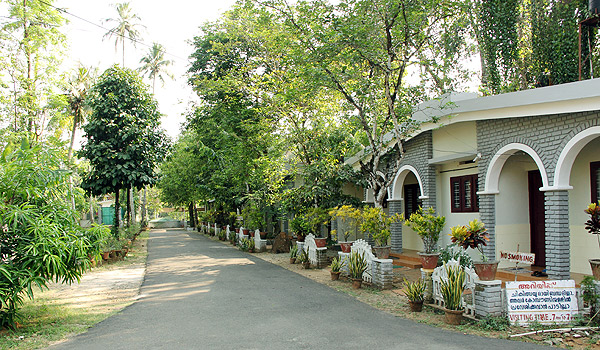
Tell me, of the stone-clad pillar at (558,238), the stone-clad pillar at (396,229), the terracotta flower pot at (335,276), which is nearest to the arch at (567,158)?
the stone-clad pillar at (558,238)

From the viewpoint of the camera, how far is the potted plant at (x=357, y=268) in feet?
34.7

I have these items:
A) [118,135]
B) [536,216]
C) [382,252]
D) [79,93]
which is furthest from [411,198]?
[79,93]

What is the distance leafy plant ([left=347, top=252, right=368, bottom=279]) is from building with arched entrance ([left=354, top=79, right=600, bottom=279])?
9.80 ft

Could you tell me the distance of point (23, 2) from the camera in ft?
62.1

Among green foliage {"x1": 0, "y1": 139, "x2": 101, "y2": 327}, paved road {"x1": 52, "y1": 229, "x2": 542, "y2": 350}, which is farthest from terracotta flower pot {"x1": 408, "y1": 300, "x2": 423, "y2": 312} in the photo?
green foliage {"x1": 0, "y1": 139, "x2": 101, "y2": 327}

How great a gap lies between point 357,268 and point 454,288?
11.9 ft

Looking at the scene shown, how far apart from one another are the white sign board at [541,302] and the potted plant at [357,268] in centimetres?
410

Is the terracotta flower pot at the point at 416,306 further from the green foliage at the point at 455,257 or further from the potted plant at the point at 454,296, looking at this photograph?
the green foliage at the point at 455,257

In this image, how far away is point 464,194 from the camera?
12820mm

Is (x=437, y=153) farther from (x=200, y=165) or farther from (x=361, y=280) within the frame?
(x=200, y=165)

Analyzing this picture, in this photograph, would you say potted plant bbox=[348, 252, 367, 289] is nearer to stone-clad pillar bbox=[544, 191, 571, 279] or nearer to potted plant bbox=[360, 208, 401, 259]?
potted plant bbox=[360, 208, 401, 259]

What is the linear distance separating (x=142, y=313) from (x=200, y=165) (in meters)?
20.4

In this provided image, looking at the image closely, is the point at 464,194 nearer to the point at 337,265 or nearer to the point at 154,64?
the point at 337,265

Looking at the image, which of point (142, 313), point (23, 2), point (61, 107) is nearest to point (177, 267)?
point (142, 313)
